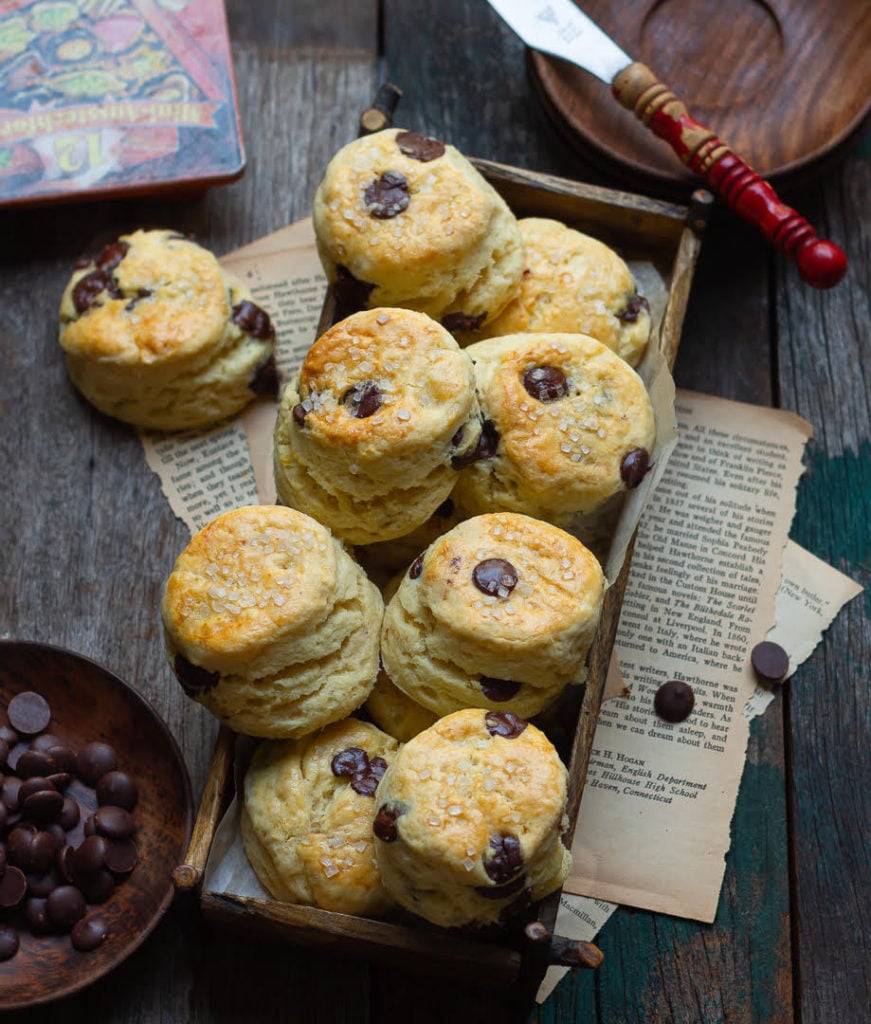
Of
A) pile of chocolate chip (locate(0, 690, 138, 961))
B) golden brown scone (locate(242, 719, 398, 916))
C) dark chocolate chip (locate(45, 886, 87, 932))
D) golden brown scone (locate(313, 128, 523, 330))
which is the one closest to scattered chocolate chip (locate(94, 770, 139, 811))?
pile of chocolate chip (locate(0, 690, 138, 961))

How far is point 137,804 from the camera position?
1.78 meters

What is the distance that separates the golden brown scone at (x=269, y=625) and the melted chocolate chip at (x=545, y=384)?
0.36 m

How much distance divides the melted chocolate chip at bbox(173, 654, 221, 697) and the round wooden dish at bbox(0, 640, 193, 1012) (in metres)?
0.26

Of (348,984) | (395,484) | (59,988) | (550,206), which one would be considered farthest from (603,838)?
(550,206)

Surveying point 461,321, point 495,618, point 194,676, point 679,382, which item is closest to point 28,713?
point 194,676

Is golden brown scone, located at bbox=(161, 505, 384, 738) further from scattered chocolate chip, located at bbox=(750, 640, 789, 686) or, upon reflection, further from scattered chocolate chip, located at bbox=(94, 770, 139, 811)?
scattered chocolate chip, located at bbox=(750, 640, 789, 686)

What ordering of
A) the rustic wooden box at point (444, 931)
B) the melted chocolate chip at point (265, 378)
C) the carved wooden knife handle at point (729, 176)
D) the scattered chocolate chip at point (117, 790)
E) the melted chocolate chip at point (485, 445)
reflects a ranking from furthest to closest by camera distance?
1. the melted chocolate chip at point (265, 378)
2. the carved wooden knife handle at point (729, 176)
3. the scattered chocolate chip at point (117, 790)
4. the melted chocolate chip at point (485, 445)
5. the rustic wooden box at point (444, 931)

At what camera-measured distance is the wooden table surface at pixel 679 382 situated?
1.82 m

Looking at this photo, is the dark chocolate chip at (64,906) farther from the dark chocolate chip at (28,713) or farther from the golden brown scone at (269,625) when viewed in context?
the golden brown scone at (269,625)

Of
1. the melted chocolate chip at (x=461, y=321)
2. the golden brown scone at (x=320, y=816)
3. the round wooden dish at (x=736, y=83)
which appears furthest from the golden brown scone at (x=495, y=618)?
the round wooden dish at (x=736, y=83)

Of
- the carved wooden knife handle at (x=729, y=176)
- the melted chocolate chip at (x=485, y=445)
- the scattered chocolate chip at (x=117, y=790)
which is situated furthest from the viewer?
the carved wooden knife handle at (x=729, y=176)

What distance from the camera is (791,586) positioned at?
81.3 inches

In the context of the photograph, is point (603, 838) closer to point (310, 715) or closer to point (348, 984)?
point (348, 984)

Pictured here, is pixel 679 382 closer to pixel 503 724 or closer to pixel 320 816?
pixel 503 724
